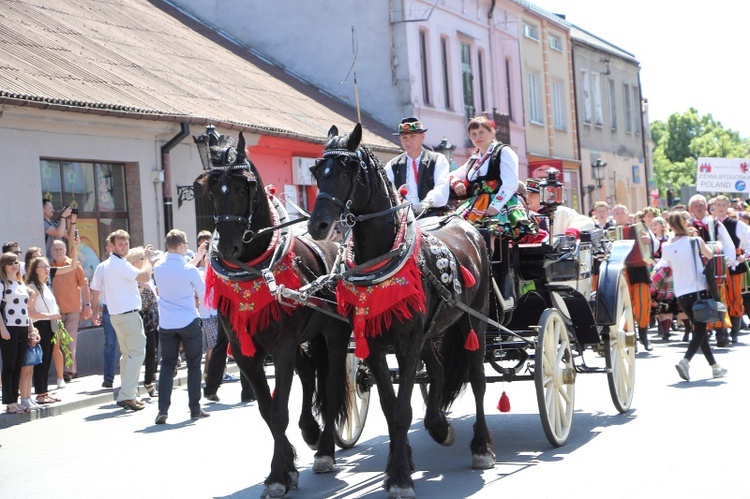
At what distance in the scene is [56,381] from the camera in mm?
15586

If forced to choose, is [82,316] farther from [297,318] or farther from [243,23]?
[243,23]

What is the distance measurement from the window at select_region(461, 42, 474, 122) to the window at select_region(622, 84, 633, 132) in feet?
47.6

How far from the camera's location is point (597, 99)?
43938mm

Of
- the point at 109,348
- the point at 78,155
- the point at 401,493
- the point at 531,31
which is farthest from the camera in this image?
the point at 531,31

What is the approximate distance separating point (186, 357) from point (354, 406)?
3.37m

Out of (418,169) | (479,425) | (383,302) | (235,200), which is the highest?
(418,169)

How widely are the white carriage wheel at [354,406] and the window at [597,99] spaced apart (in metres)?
35.7

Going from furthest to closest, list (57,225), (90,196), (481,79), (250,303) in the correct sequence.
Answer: (481,79), (90,196), (57,225), (250,303)

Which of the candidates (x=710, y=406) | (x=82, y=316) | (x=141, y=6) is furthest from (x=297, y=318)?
(x=141, y=6)

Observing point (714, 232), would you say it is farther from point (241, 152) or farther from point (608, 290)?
point (241, 152)

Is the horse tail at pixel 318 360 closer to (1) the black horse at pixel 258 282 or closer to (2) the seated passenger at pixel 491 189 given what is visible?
(1) the black horse at pixel 258 282

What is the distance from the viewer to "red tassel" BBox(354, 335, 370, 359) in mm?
7219

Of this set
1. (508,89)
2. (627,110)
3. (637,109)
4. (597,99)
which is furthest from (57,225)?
(637,109)

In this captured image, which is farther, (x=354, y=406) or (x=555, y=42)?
(x=555, y=42)
